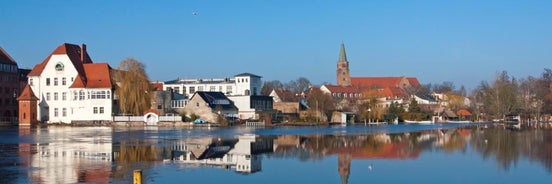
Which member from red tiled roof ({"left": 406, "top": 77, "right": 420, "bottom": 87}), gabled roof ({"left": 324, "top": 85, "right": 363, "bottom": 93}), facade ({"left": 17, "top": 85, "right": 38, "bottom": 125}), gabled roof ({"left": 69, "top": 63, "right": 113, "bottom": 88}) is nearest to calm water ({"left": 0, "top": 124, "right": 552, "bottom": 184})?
gabled roof ({"left": 69, "top": 63, "right": 113, "bottom": 88})

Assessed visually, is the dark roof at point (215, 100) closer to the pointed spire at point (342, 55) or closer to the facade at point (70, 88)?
the facade at point (70, 88)

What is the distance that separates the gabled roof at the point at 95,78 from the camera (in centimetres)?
8169

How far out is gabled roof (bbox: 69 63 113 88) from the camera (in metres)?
81.7

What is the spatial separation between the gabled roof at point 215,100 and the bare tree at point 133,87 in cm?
Result: 662

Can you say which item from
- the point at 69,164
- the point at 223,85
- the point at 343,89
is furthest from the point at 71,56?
the point at 343,89

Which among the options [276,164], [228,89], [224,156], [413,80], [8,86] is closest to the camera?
[276,164]

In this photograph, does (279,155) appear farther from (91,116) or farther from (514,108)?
(514,108)

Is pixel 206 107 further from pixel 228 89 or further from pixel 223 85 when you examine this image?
pixel 223 85

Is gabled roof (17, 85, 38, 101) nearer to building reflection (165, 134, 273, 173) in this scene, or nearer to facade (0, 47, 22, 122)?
facade (0, 47, 22, 122)

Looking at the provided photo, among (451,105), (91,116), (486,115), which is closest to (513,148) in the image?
(91,116)

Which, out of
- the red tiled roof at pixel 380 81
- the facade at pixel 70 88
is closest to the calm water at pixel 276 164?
the facade at pixel 70 88

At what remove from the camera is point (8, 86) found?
96.1 meters

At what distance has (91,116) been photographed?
81688 millimetres

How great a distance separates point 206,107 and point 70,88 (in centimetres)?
1875
